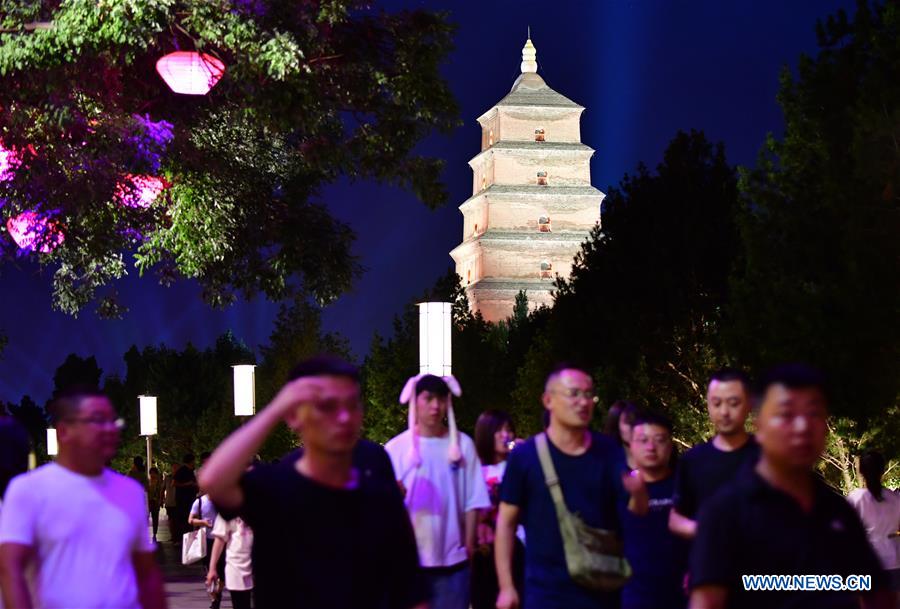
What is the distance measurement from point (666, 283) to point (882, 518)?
99.3 ft

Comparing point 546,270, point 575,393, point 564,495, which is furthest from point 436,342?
point 546,270

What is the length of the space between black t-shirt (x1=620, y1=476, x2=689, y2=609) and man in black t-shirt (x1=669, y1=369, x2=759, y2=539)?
1.81ft

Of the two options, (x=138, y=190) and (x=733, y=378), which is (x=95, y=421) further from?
(x=138, y=190)

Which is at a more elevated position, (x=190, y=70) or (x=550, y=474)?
(x=190, y=70)

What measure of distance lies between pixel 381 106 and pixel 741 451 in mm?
9761

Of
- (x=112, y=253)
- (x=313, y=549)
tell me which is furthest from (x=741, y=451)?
(x=112, y=253)

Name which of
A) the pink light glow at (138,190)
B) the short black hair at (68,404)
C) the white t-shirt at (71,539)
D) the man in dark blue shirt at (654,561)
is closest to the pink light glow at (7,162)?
the pink light glow at (138,190)

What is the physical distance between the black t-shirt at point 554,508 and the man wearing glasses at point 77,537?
1.90 m

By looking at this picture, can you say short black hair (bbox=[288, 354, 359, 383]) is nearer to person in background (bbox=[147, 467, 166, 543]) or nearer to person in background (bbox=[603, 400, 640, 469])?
person in background (bbox=[603, 400, 640, 469])

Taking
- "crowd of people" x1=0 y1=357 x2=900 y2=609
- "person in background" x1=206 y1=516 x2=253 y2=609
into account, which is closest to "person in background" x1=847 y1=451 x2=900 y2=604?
"crowd of people" x1=0 y1=357 x2=900 y2=609

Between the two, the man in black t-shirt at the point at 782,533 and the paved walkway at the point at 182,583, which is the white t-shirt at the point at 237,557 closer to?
the paved walkway at the point at 182,583

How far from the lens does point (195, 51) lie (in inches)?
583

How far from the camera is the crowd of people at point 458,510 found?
4.53m

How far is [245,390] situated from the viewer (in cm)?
2458
